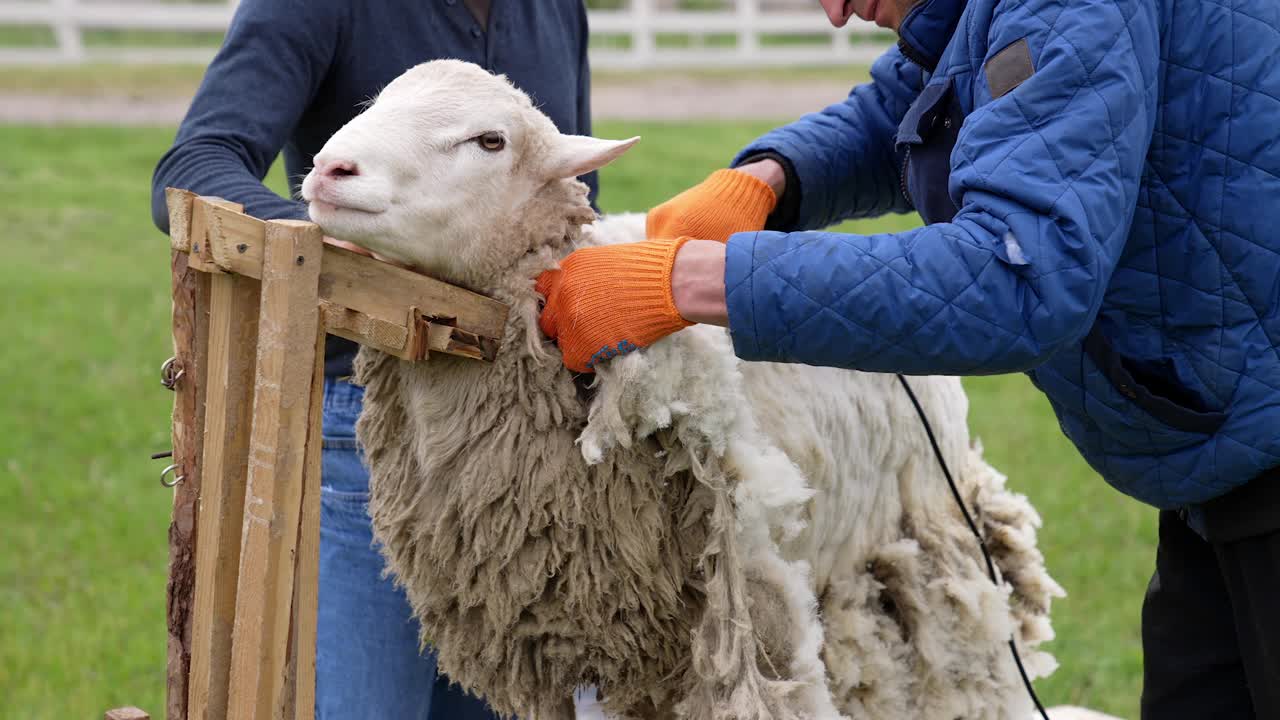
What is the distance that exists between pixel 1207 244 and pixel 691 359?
0.76 metres

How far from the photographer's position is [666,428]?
6.84ft

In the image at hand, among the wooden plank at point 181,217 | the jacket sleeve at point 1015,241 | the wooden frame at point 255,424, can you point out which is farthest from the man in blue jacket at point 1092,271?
the wooden plank at point 181,217

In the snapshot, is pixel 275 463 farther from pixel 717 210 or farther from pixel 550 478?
pixel 717 210

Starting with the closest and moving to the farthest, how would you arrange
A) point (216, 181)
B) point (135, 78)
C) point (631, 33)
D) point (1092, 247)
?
point (1092, 247) < point (216, 181) < point (135, 78) < point (631, 33)

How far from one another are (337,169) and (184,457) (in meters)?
0.48

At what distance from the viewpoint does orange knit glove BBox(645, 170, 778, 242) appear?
7.75ft

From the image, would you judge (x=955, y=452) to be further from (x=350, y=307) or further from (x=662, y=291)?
(x=350, y=307)

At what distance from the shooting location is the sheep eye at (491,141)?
2039 mm

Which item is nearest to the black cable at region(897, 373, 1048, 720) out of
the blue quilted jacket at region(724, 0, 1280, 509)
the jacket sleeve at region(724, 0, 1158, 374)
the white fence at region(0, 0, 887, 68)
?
the blue quilted jacket at region(724, 0, 1280, 509)

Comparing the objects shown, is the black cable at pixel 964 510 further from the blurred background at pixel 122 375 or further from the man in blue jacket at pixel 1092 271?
the blurred background at pixel 122 375

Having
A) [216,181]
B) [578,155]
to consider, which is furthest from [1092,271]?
[216,181]

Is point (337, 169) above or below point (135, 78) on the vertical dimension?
above

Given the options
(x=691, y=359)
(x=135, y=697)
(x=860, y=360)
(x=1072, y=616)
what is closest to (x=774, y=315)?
(x=860, y=360)

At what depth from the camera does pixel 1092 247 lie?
157cm
